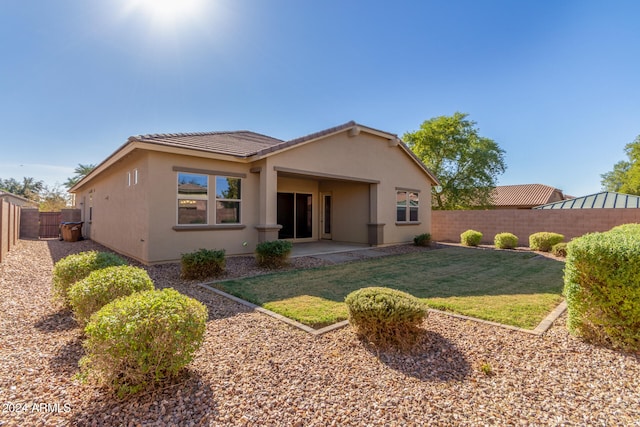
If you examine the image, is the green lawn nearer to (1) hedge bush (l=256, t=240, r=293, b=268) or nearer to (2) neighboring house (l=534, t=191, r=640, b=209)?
(1) hedge bush (l=256, t=240, r=293, b=268)

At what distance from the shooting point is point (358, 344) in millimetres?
3666

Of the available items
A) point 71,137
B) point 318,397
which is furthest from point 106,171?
point 318,397

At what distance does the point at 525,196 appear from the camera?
33.7m

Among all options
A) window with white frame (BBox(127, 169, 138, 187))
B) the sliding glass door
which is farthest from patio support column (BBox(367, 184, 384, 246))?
window with white frame (BBox(127, 169, 138, 187))

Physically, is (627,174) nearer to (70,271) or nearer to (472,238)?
(472,238)

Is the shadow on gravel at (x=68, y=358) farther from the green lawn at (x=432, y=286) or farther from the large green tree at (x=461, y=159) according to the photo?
the large green tree at (x=461, y=159)

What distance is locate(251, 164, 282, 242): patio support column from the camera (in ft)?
32.3

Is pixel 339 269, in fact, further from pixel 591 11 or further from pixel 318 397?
pixel 591 11

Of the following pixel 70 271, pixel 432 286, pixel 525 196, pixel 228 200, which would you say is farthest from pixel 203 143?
pixel 525 196

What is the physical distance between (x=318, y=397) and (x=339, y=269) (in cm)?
613

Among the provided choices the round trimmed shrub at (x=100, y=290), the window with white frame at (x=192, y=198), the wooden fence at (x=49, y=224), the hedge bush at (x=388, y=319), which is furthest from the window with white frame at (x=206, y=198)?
the wooden fence at (x=49, y=224)

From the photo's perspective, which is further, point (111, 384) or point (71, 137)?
point (71, 137)

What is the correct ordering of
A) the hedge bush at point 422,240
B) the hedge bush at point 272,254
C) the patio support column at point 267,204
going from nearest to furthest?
the hedge bush at point 272,254 < the patio support column at point 267,204 < the hedge bush at point 422,240

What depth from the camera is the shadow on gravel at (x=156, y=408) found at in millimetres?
2273
